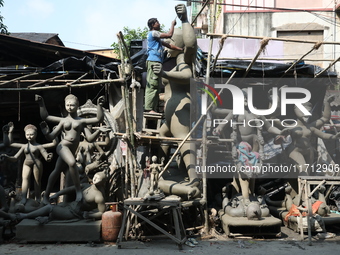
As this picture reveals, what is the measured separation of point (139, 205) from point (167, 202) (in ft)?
2.21

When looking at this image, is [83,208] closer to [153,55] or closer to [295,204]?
[153,55]

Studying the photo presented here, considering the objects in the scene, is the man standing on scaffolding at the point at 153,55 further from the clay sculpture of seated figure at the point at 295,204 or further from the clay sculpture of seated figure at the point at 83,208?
the clay sculpture of seated figure at the point at 295,204

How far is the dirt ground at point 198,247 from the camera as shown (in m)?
7.02

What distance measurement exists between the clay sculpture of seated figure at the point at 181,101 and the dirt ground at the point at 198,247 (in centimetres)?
113

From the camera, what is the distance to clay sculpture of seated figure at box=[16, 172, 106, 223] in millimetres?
7848

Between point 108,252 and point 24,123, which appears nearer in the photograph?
Answer: point 108,252

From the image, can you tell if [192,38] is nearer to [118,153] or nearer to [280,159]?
[280,159]

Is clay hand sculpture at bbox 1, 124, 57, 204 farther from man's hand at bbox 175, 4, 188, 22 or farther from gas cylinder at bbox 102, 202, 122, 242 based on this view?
man's hand at bbox 175, 4, 188, 22

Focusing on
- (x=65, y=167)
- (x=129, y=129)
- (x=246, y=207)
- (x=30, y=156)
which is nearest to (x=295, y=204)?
(x=246, y=207)

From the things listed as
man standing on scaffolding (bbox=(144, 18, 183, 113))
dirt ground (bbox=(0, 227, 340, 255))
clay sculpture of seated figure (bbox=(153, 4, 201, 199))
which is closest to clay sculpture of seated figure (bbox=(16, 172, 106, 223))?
dirt ground (bbox=(0, 227, 340, 255))

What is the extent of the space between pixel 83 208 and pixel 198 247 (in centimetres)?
228

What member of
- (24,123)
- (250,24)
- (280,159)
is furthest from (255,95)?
(24,123)

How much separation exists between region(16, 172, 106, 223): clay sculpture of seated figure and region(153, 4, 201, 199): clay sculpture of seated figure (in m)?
1.25

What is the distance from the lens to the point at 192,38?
28.1 ft
